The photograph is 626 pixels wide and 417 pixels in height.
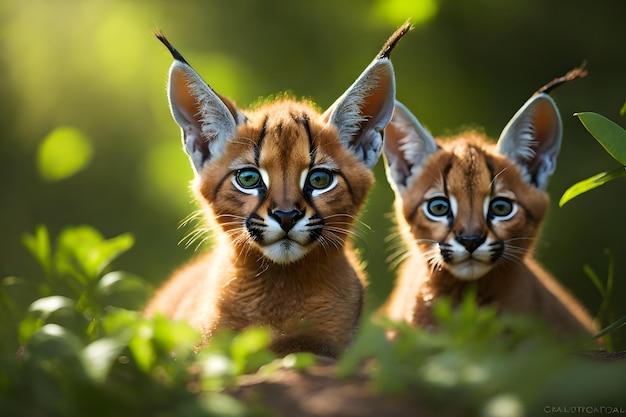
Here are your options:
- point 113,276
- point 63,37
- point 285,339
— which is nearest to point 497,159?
point 285,339

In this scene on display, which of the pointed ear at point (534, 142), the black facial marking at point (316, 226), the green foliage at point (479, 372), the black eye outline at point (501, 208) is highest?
the pointed ear at point (534, 142)

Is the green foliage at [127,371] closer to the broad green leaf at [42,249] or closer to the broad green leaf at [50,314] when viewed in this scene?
the broad green leaf at [50,314]

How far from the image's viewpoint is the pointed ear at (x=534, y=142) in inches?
206

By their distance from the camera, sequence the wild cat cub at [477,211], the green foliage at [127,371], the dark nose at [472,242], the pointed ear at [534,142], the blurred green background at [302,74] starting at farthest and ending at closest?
the blurred green background at [302,74] < the pointed ear at [534,142] < the wild cat cub at [477,211] < the dark nose at [472,242] < the green foliage at [127,371]

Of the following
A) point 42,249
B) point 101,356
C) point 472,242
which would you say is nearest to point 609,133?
point 472,242

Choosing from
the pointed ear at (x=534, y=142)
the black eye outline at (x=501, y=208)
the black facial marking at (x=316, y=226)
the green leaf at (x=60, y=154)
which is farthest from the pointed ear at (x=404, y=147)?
the green leaf at (x=60, y=154)

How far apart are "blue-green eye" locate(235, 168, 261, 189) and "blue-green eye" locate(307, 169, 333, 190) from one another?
0.94 ft

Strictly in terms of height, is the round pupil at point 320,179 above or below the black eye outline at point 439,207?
below

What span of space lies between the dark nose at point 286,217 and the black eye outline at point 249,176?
336 mm

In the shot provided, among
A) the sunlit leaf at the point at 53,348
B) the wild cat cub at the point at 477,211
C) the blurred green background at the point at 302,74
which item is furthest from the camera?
the blurred green background at the point at 302,74

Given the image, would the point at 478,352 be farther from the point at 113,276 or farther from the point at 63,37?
the point at 63,37

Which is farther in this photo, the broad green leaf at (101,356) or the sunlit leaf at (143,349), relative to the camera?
the sunlit leaf at (143,349)

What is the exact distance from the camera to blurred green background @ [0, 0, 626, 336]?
301 inches

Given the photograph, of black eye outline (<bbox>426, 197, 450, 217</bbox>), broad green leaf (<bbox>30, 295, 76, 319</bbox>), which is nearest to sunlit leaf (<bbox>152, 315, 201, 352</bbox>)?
broad green leaf (<bbox>30, 295, 76, 319</bbox>)
